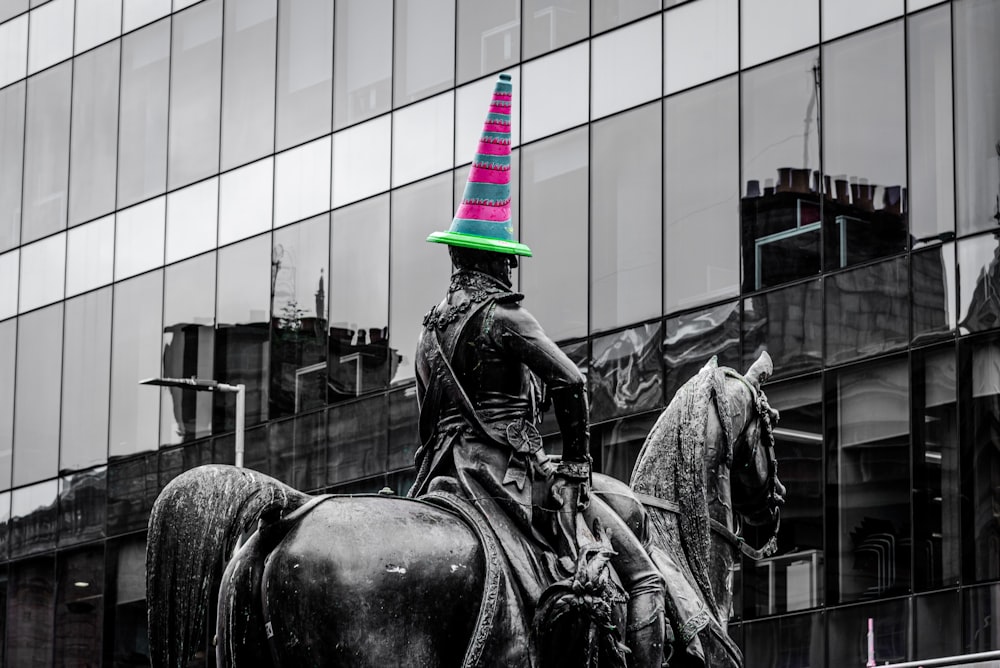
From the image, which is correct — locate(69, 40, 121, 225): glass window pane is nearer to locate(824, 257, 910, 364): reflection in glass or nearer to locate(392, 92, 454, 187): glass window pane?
locate(392, 92, 454, 187): glass window pane

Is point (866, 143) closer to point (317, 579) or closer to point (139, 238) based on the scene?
point (139, 238)

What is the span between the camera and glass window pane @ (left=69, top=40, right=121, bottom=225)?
39094 mm

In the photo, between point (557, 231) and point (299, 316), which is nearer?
point (557, 231)

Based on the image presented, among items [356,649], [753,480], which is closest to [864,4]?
[753,480]

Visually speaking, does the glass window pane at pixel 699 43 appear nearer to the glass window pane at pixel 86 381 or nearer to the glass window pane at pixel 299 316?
the glass window pane at pixel 299 316

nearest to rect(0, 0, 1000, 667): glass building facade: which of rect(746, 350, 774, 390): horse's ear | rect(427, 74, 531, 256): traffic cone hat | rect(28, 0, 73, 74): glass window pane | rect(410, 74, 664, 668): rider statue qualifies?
rect(28, 0, 73, 74): glass window pane

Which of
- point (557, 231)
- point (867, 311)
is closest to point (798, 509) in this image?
point (867, 311)

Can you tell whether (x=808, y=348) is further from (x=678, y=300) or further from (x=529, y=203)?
(x=529, y=203)

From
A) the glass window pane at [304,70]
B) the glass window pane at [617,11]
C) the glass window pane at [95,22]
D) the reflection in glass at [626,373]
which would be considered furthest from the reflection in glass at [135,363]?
the glass window pane at [617,11]

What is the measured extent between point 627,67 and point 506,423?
58.7 ft

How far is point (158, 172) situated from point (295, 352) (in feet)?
17.7

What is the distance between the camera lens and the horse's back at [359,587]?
440 inches

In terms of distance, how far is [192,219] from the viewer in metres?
37.2

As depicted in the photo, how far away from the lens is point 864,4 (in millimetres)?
26531
